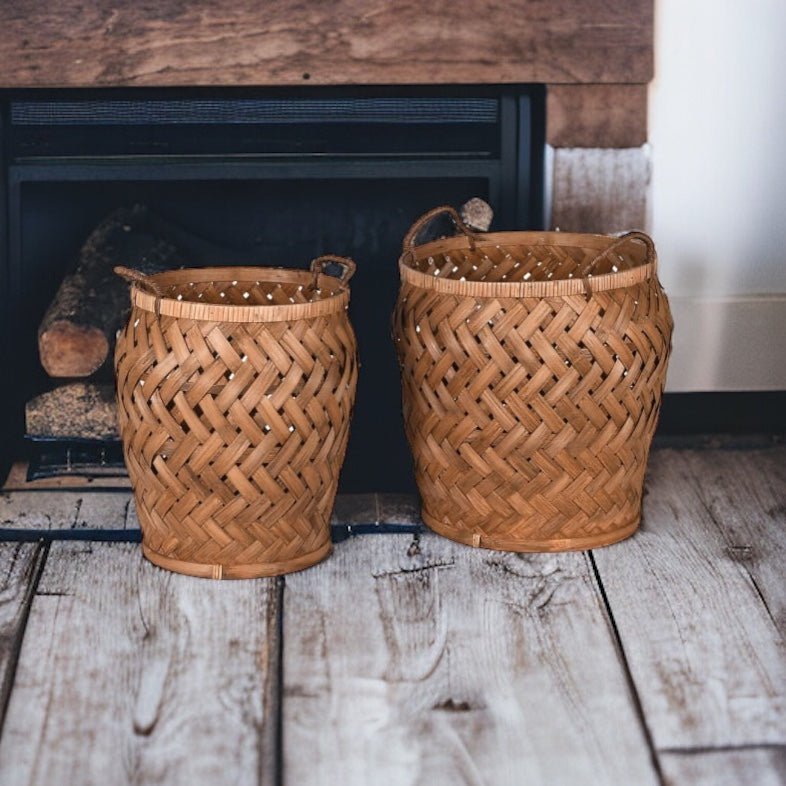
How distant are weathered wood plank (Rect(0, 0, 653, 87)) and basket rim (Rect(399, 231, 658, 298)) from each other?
226 millimetres

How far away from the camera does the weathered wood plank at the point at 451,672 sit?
1.30m

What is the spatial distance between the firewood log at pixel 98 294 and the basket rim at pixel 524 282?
1.35ft

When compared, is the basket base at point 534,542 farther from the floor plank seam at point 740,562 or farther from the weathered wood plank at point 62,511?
the weathered wood plank at point 62,511

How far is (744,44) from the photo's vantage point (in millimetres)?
1962

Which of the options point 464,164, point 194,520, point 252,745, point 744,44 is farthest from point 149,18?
point 252,745

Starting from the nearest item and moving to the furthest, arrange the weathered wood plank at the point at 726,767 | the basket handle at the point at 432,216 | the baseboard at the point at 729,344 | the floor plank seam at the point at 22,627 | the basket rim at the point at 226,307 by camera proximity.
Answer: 1. the weathered wood plank at the point at 726,767
2. the floor plank seam at the point at 22,627
3. the basket rim at the point at 226,307
4. the basket handle at the point at 432,216
5. the baseboard at the point at 729,344

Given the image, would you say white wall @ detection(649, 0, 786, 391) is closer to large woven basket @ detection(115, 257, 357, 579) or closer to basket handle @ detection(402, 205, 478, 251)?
basket handle @ detection(402, 205, 478, 251)

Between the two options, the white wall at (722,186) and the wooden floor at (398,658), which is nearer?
the wooden floor at (398,658)

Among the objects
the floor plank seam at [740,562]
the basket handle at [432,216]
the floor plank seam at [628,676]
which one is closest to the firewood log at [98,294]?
the basket handle at [432,216]

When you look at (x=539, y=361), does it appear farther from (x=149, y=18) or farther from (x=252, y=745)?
(x=149, y=18)

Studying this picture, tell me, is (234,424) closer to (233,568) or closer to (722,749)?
(233,568)

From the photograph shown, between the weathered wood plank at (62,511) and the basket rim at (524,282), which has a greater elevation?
the basket rim at (524,282)

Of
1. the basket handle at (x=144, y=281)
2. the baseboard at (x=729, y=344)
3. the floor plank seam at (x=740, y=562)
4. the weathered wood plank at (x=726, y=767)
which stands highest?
the basket handle at (x=144, y=281)

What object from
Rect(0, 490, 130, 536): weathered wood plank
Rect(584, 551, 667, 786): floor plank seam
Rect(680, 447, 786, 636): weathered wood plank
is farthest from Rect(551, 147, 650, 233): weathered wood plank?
Rect(0, 490, 130, 536): weathered wood plank
